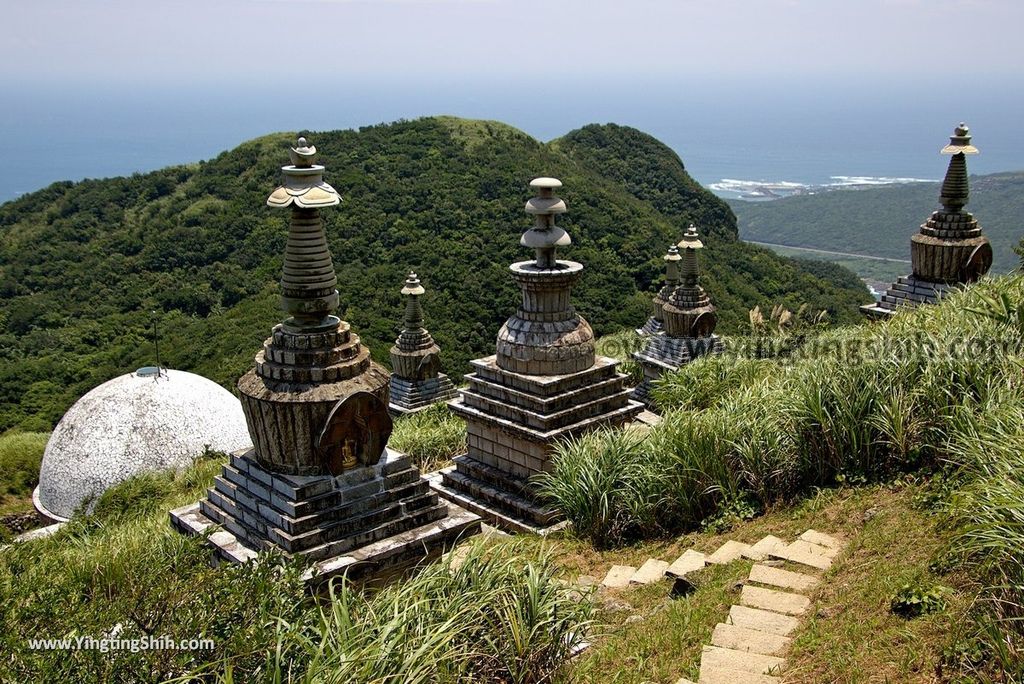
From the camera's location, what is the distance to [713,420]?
1162 cm

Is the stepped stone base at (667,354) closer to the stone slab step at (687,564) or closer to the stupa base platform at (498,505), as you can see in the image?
the stupa base platform at (498,505)

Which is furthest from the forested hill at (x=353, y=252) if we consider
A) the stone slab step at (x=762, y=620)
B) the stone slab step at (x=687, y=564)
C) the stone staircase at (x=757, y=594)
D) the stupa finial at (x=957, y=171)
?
the stone slab step at (x=762, y=620)

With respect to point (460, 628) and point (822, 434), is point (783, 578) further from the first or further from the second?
point (460, 628)

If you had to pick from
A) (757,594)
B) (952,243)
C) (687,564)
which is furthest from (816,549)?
(952,243)

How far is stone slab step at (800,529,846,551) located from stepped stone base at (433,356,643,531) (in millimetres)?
4525

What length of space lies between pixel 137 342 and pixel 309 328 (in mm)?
33534

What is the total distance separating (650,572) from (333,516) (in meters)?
3.39

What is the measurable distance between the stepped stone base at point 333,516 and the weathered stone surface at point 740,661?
3300 millimetres

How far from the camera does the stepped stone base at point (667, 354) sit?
70.2 ft

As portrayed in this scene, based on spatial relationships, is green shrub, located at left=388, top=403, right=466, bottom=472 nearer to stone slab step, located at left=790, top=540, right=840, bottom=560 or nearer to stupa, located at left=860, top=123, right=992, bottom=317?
stone slab step, located at left=790, top=540, right=840, bottom=560

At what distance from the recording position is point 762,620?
25.6ft

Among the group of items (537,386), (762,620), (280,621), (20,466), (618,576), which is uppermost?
(280,621)

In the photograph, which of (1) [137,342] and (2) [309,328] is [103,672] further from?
(1) [137,342]

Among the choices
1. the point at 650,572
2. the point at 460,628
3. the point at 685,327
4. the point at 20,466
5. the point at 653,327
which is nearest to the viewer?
the point at 460,628
